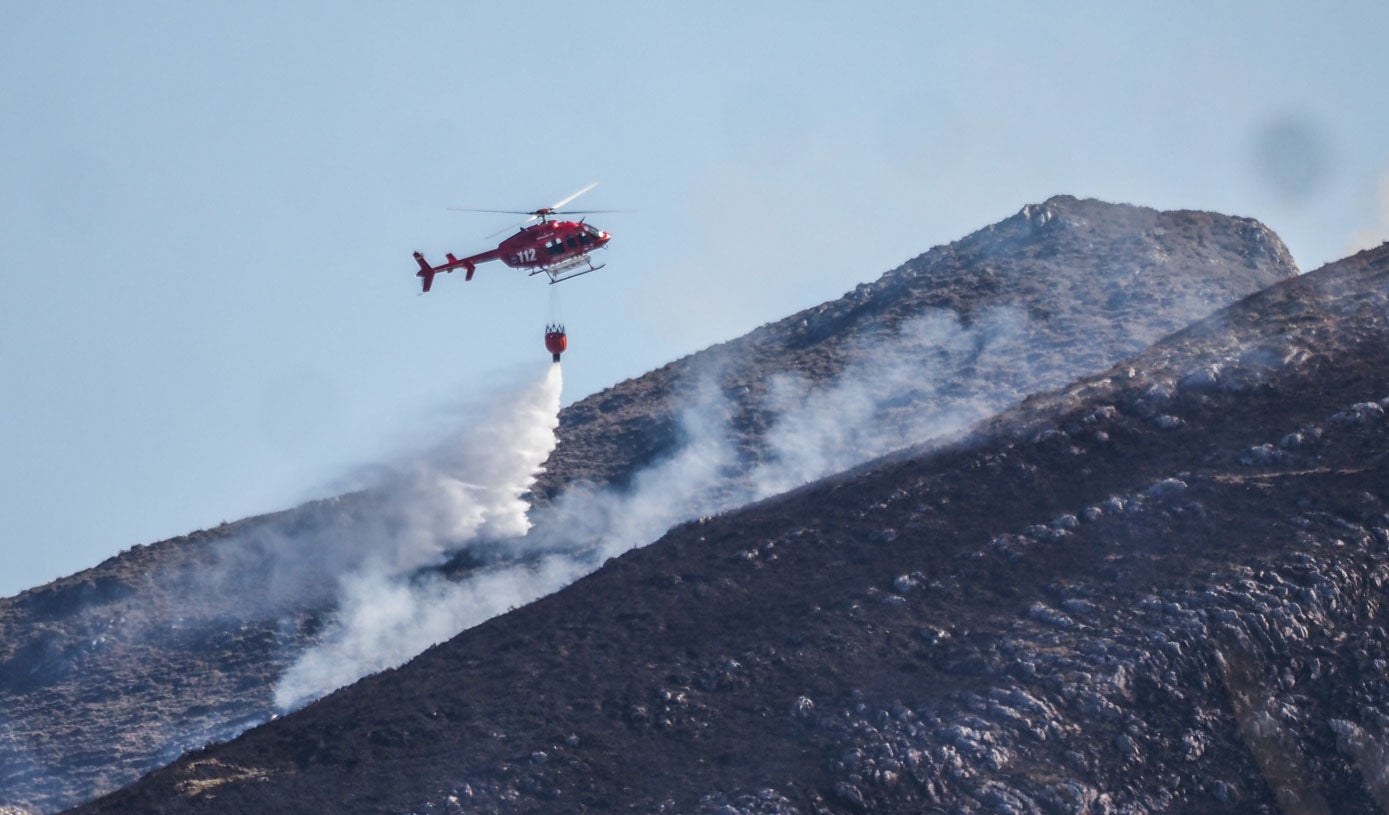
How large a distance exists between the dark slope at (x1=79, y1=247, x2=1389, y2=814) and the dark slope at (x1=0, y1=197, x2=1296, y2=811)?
63.8 feet

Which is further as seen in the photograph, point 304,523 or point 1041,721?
point 304,523

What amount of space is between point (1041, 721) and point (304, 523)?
48.8 m

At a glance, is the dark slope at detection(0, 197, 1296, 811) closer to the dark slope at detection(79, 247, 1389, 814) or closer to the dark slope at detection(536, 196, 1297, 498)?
the dark slope at detection(536, 196, 1297, 498)

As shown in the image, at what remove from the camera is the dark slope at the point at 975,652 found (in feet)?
198

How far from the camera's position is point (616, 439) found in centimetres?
10388

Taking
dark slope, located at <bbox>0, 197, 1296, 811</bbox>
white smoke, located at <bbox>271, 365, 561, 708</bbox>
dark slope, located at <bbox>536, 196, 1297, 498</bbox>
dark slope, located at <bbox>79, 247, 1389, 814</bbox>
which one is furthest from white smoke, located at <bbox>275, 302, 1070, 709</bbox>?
dark slope, located at <bbox>79, 247, 1389, 814</bbox>

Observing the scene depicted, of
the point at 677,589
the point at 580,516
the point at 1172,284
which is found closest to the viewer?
the point at 677,589

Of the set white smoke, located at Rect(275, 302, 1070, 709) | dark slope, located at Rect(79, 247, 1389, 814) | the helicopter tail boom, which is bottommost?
dark slope, located at Rect(79, 247, 1389, 814)

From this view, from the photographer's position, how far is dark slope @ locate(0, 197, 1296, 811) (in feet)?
281

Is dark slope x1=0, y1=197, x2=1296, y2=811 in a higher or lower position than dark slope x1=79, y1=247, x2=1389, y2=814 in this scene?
higher

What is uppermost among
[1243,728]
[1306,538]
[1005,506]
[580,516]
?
[580,516]

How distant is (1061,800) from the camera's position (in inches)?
2297

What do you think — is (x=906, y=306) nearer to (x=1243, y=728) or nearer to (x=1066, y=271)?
(x=1066, y=271)

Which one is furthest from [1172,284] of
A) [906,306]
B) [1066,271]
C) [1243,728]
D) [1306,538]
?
[1243,728]
